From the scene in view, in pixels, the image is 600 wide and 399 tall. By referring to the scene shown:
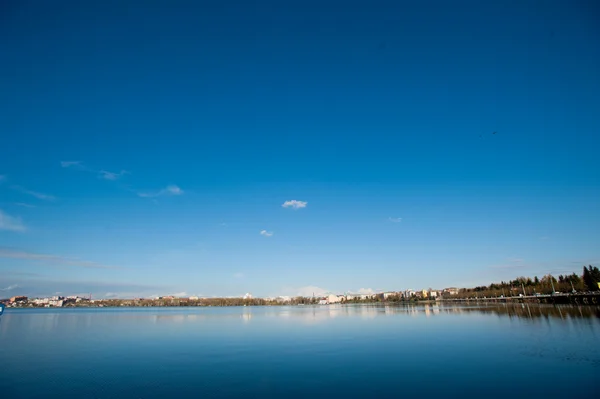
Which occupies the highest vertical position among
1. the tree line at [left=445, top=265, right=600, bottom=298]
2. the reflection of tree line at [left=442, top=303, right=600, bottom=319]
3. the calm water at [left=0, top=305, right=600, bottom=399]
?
the tree line at [left=445, top=265, right=600, bottom=298]

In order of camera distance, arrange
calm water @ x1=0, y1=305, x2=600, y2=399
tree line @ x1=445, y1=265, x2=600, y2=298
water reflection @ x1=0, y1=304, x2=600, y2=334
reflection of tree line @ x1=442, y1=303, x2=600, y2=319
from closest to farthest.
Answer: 1. calm water @ x1=0, y1=305, x2=600, y2=399
2. reflection of tree line @ x1=442, y1=303, x2=600, y2=319
3. water reflection @ x1=0, y1=304, x2=600, y2=334
4. tree line @ x1=445, y1=265, x2=600, y2=298

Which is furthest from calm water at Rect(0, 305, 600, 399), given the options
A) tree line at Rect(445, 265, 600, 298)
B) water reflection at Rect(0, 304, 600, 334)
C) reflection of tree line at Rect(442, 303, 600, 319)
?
tree line at Rect(445, 265, 600, 298)

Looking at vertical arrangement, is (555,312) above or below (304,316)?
above

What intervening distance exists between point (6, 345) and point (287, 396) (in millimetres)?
33923

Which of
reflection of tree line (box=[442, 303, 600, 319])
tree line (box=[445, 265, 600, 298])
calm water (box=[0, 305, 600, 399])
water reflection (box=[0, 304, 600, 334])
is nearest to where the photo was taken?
calm water (box=[0, 305, 600, 399])

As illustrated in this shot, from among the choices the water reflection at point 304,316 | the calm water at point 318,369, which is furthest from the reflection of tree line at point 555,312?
the calm water at point 318,369

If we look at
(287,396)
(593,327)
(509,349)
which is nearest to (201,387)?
(287,396)

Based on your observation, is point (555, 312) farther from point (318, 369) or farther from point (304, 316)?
point (318, 369)

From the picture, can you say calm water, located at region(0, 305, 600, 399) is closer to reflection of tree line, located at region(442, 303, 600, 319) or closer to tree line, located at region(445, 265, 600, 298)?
reflection of tree line, located at region(442, 303, 600, 319)

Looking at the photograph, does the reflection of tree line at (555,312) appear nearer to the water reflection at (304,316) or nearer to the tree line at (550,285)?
the water reflection at (304,316)

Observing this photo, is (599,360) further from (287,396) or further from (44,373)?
(44,373)

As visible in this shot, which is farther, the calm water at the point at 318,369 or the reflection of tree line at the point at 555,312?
the reflection of tree line at the point at 555,312

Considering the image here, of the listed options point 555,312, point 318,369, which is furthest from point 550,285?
point 318,369

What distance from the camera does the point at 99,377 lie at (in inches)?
787
